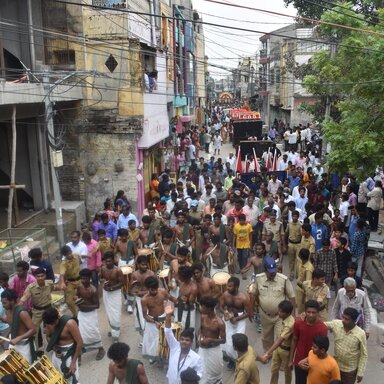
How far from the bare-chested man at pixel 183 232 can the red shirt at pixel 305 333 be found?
14.5 ft

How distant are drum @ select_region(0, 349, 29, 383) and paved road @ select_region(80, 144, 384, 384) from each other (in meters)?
1.49

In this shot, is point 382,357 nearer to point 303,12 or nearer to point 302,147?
point 302,147

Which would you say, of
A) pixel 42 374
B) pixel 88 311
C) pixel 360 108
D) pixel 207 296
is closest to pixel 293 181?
pixel 360 108

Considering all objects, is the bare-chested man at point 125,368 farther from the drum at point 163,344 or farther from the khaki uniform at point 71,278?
the khaki uniform at point 71,278

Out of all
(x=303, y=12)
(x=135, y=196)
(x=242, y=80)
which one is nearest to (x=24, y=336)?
(x=135, y=196)

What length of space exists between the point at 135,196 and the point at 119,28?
494 centimetres

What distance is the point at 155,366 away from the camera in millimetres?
7141

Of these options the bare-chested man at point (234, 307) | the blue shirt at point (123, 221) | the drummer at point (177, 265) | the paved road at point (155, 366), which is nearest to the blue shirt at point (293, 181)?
the blue shirt at point (123, 221)

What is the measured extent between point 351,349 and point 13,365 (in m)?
3.81

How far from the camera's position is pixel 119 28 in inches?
561

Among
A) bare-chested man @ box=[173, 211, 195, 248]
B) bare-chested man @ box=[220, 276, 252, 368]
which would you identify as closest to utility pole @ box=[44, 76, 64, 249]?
bare-chested man @ box=[173, 211, 195, 248]

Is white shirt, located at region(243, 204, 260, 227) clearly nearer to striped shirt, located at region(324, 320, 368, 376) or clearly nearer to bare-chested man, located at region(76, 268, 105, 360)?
bare-chested man, located at region(76, 268, 105, 360)

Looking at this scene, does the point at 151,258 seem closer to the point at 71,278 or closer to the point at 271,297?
the point at 71,278

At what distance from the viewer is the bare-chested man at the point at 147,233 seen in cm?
977
